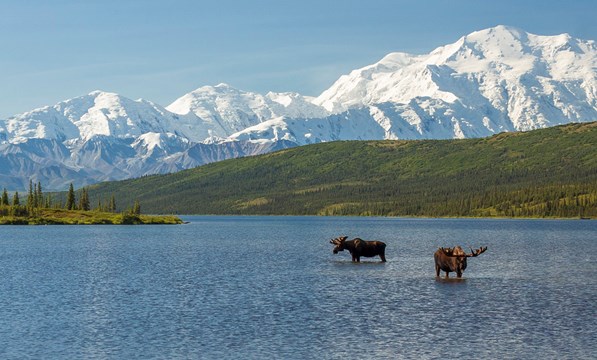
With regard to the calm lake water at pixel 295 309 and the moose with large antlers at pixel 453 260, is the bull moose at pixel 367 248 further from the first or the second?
the moose with large antlers at pixel 453 260

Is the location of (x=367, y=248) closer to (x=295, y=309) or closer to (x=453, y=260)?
(x=453, y=260)

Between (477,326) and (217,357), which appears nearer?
(217,357)

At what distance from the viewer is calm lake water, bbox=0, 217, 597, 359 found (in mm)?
50875

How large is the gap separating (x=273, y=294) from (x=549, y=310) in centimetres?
2369

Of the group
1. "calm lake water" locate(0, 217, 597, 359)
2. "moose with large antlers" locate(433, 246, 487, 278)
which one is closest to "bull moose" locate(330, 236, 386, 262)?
"calm lake water" locate(0, 217, 597, 359)

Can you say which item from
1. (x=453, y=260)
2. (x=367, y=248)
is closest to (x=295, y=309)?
(x=453, y=260)

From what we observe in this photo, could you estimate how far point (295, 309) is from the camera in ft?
216

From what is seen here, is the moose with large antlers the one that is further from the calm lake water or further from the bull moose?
the bull moose

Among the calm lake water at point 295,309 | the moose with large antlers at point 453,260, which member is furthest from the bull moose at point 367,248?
the moose with large antlers at point 453,260

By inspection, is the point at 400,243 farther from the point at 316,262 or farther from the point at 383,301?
the point at 383,301

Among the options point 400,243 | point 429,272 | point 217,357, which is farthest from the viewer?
point 400,243

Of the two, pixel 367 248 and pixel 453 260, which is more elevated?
pixel 367 248

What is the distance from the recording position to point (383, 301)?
2771 inches

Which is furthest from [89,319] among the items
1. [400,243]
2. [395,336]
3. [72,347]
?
[400,243]
